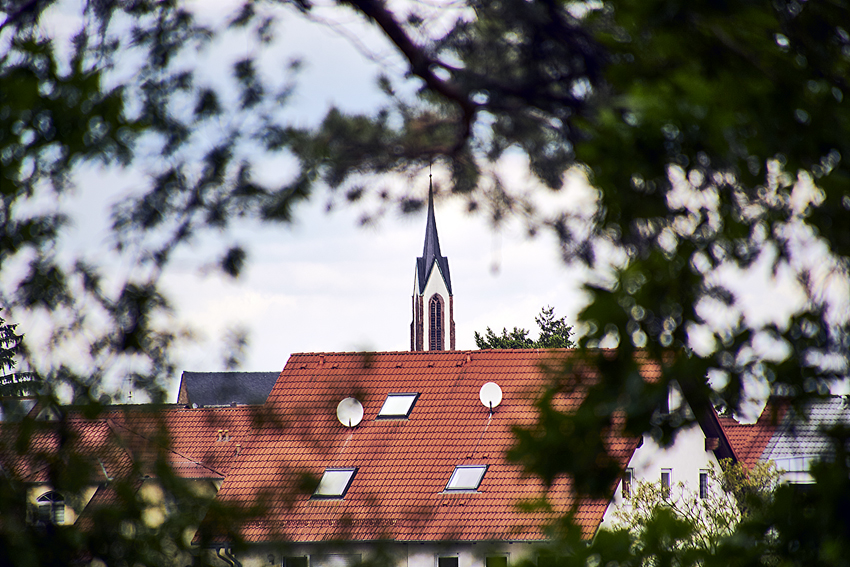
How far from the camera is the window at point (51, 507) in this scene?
244 cm

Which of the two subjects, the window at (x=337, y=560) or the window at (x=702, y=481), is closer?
the window at (x=337, y=560)

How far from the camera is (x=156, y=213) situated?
4.23 metres

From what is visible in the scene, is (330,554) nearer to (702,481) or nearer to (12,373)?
(12,373)

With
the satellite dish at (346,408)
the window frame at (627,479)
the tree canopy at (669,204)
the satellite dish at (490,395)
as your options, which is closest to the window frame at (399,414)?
the satellite dish at (490,395)

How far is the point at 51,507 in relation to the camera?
8.11ft

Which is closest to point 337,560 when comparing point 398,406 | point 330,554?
point 330,554

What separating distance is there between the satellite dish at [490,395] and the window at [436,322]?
58006 millimetres

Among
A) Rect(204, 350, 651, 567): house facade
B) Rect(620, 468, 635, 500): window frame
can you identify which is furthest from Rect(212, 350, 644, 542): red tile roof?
Rect(620, 468, 635, 500): window frame

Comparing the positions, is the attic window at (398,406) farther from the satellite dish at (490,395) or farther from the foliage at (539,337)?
the foliage at (539,337)

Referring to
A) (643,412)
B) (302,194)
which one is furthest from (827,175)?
(302,194)

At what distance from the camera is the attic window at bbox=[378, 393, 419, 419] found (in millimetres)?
18172

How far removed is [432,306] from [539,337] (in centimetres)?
2922

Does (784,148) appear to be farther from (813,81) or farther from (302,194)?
(302,194)

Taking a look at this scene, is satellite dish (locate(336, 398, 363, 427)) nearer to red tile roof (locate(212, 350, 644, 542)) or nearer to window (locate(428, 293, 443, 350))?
red tile roof (locate(212, 350, 644, 542))
